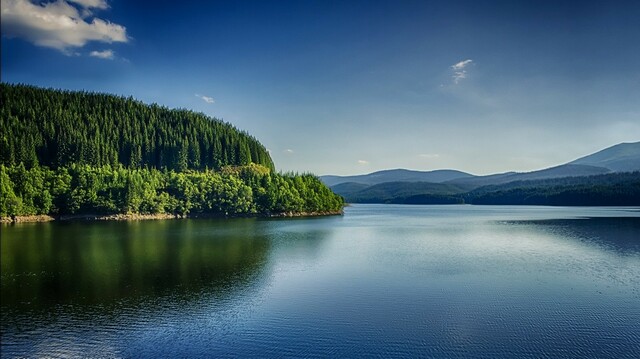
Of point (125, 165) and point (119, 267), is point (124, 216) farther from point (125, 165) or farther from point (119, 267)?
point (119, 267)

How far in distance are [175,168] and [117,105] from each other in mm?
35775

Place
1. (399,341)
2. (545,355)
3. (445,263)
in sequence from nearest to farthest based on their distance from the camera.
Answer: (545,355) < (399,341) < (445,263)

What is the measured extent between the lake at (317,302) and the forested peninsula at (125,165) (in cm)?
5364

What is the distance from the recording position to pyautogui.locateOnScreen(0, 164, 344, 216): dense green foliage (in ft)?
294

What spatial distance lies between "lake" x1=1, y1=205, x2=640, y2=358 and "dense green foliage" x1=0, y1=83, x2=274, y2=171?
84.2m

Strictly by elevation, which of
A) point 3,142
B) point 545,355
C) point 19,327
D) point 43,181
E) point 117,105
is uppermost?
point 117,105

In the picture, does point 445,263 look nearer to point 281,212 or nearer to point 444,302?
point 444,302

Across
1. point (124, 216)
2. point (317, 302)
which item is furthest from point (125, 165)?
point (317, 302)

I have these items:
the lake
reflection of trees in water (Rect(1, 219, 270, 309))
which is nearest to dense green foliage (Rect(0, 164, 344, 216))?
reflection of trees in water (Rect(1, 219, 270, 309))

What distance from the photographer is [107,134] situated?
5443 inches

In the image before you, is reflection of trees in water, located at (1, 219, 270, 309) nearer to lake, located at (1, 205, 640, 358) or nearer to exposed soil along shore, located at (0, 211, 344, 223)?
lake, located at (1, 205, 640, 358)

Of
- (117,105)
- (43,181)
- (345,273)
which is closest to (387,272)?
(345,273)

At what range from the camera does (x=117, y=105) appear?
156 meters

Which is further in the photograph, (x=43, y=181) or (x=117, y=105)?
(x=117, y=105)
